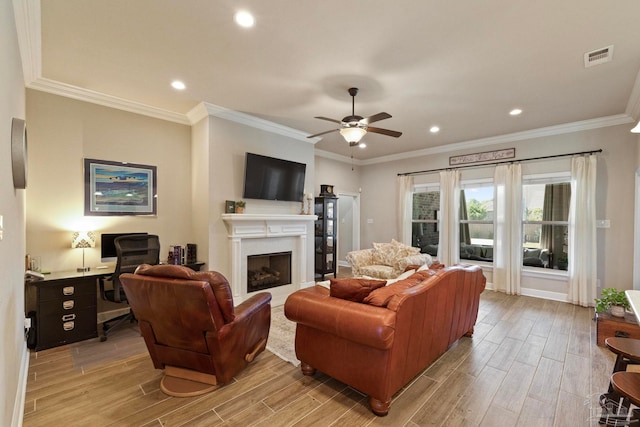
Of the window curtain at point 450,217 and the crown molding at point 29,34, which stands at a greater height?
the crown molding at point 29,34

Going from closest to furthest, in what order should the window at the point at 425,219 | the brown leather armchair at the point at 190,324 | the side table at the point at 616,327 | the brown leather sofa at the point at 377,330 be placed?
the brown leather sofa at the point at 377,330, the brown leather armchair at the point at 190,324, the side table at the point at 616,327, the window at the point at 425,219

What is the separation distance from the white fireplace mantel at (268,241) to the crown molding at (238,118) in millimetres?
1473

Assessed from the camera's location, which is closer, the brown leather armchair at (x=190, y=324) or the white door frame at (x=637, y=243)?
the brown leather armchair at (x=190, y=324)

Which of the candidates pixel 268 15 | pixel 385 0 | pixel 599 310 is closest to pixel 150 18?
pixel 268 15

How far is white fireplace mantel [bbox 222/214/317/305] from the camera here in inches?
165

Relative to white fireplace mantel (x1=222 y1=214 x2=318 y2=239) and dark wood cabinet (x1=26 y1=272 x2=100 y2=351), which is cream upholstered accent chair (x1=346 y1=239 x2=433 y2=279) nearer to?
white fireplace mantel (x1=222 y1=214 x2=318 y2=239)

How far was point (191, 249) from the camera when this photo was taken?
4.25 metres

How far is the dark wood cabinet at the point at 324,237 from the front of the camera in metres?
6.19

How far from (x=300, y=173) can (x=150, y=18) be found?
3.13 metres

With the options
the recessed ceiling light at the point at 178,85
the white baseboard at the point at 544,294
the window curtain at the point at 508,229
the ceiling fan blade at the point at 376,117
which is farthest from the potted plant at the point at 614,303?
the recessed ceiling light at the point at 178,85

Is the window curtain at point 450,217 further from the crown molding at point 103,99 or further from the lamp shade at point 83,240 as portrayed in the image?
the lamp shade at point 83,240

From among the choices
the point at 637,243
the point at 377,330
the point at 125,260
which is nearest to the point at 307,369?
the point at 377,330

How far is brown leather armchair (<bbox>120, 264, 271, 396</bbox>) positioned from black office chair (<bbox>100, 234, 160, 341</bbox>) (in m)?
1.27

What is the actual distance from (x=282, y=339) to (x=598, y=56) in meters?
4.36
